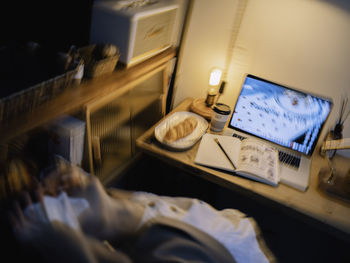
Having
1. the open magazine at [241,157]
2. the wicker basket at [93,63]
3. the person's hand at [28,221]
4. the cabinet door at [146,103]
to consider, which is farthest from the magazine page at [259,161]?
the person's hand at [28,221]

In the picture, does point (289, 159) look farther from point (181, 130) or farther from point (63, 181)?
point (63, 181)

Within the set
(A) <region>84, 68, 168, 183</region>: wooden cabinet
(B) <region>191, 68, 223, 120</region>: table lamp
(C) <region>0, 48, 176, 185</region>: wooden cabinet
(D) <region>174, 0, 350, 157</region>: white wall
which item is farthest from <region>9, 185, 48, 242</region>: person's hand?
(D) <region>174, 0, 350, 157</region>: white wall

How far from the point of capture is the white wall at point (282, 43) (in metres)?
1.41

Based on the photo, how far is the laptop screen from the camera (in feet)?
4.40

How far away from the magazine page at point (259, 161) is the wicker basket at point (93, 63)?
0.76 meters

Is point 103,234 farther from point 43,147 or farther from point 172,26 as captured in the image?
point 172,26

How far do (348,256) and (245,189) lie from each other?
39.8 inches

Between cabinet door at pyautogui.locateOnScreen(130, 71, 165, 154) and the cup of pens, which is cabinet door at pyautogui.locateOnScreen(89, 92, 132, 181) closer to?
cabinet door at pyautogui.locateOnScreen(130, 71, 165, 154)

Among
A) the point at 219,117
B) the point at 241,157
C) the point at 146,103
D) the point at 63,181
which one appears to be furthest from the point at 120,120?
the point at 63,181

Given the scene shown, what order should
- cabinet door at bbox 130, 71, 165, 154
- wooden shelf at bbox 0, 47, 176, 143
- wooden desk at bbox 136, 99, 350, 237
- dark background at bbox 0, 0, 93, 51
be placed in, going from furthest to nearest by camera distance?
cabinet door at bbox 130, 71, 165, 154 → wooden desk at bbox 136, 99, 350, 237 → dark background at bbox 0, 0, 93, 51 → wooden shelf at bbox 0, 47, 176, 143

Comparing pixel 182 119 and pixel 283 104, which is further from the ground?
pixel 283 104

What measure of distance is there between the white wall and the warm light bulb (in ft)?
0.25

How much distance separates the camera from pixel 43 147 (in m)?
1.19

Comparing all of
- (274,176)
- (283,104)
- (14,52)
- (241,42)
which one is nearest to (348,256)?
(274,176)
